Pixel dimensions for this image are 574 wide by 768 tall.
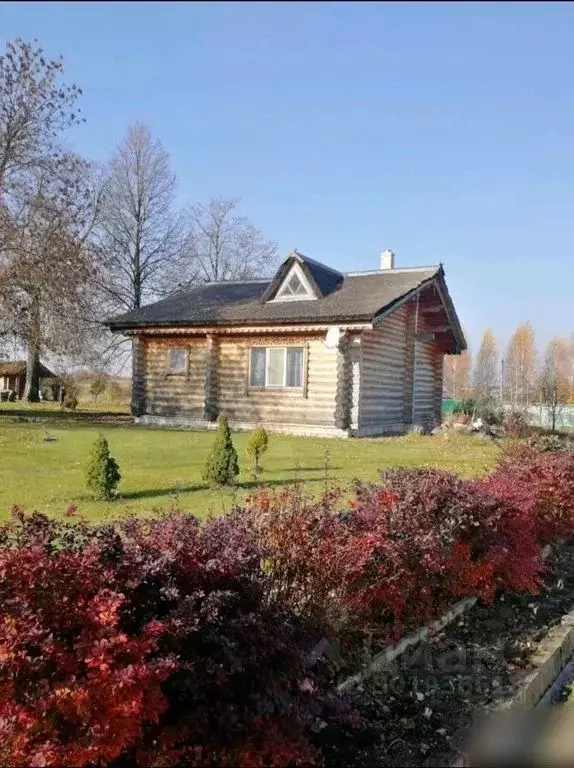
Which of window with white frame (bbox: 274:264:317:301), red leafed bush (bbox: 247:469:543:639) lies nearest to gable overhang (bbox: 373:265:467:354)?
window with white frame (bbox: 274:264:317:301)

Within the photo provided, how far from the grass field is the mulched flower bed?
2970 mm

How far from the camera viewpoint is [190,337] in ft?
76.8

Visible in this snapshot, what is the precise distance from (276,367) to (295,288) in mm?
2919

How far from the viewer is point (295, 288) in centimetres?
2267

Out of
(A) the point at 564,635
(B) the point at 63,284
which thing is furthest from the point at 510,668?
(B) the point at 63,284

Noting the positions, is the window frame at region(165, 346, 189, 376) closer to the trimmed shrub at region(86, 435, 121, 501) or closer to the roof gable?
the trimmed shrub at region(86, 435, 121, 501)

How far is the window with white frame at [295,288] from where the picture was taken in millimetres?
22344

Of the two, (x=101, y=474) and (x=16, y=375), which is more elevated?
(x=16, y=375)

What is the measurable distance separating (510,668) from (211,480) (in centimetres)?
654

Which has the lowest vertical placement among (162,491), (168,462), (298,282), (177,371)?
(162,491)

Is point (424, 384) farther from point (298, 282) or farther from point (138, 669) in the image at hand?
point (138, 669)

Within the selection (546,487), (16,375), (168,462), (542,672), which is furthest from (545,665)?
(16,375)

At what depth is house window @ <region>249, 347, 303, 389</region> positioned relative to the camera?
21375mm

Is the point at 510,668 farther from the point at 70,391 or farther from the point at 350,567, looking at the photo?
the point at 70,391
